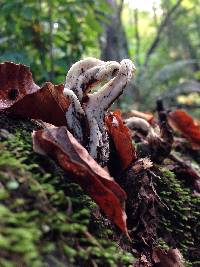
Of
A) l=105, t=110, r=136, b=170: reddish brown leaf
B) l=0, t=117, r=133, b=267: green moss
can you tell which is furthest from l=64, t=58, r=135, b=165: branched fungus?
l=0, t=117, r=133, b=267: green moss

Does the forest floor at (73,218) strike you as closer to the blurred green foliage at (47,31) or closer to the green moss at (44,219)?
the green moss at (44,219)

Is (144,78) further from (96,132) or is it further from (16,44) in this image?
(96,132)

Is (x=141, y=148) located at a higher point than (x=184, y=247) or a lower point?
higher

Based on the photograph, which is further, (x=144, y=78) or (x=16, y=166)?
(x=144, y=78)

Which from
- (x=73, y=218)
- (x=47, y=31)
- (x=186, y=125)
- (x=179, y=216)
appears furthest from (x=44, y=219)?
(x=47, y=31)

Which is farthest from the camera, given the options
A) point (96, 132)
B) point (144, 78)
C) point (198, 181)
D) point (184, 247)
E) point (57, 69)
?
point (144, 78)

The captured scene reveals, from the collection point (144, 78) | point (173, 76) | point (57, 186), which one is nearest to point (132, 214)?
point (57, 186)

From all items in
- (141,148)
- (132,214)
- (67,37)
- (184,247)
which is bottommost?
(184,247)

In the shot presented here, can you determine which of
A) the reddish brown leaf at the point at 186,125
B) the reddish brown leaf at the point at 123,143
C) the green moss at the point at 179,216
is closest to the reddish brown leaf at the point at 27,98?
the reddish brown leaf at the point at 123,143
